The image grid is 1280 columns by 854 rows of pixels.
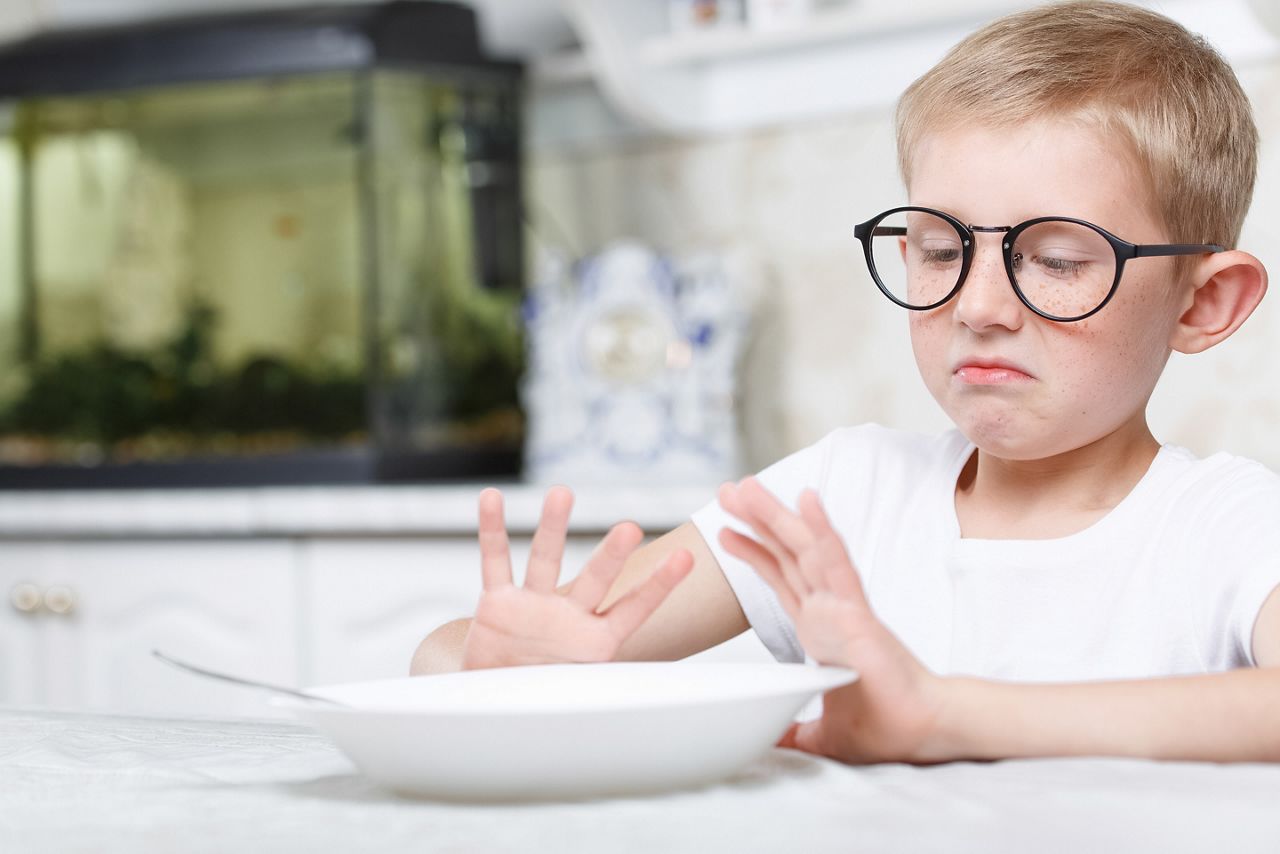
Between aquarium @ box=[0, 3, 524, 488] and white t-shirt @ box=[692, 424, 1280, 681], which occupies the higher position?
aquarium @ box=[0, 3, 524, 488]

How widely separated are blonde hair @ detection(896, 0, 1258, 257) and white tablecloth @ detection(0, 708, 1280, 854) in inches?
14.8

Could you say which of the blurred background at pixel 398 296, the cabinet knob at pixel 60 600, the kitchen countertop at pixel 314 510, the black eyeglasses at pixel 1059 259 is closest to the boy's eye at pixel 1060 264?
the black eyeglasses at pixel 1059 259

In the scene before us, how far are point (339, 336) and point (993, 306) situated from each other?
1.59 meters

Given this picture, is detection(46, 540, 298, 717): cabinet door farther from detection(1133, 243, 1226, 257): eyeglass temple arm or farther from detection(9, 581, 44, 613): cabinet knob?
detection(1133, 243, 1226, 257): eyeglass temple arm

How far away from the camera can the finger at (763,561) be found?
0.67 m

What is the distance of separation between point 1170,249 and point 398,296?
156 cm

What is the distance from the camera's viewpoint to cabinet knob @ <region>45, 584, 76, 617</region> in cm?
217

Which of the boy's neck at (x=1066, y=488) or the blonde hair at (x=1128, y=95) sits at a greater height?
the blonde hair at (x=1128, y=95)

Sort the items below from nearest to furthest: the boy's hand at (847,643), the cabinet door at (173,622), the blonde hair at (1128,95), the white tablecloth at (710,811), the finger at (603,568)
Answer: the white tablecloth at (710,811)
the boy's hand at (847,643)
the finger at (603,568)
the blonde hair at (1128,95)
the cabinet door at (173,622)

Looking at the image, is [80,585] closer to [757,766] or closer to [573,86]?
[573,86]

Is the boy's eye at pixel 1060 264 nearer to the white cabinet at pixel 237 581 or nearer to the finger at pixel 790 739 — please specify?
the finger at pixel 790 739

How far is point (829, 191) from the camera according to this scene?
219cm

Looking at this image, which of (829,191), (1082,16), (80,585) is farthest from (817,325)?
(1082,16)

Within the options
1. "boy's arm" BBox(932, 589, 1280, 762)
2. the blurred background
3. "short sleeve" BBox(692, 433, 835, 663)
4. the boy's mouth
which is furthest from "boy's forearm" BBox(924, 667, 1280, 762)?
the blurred background
